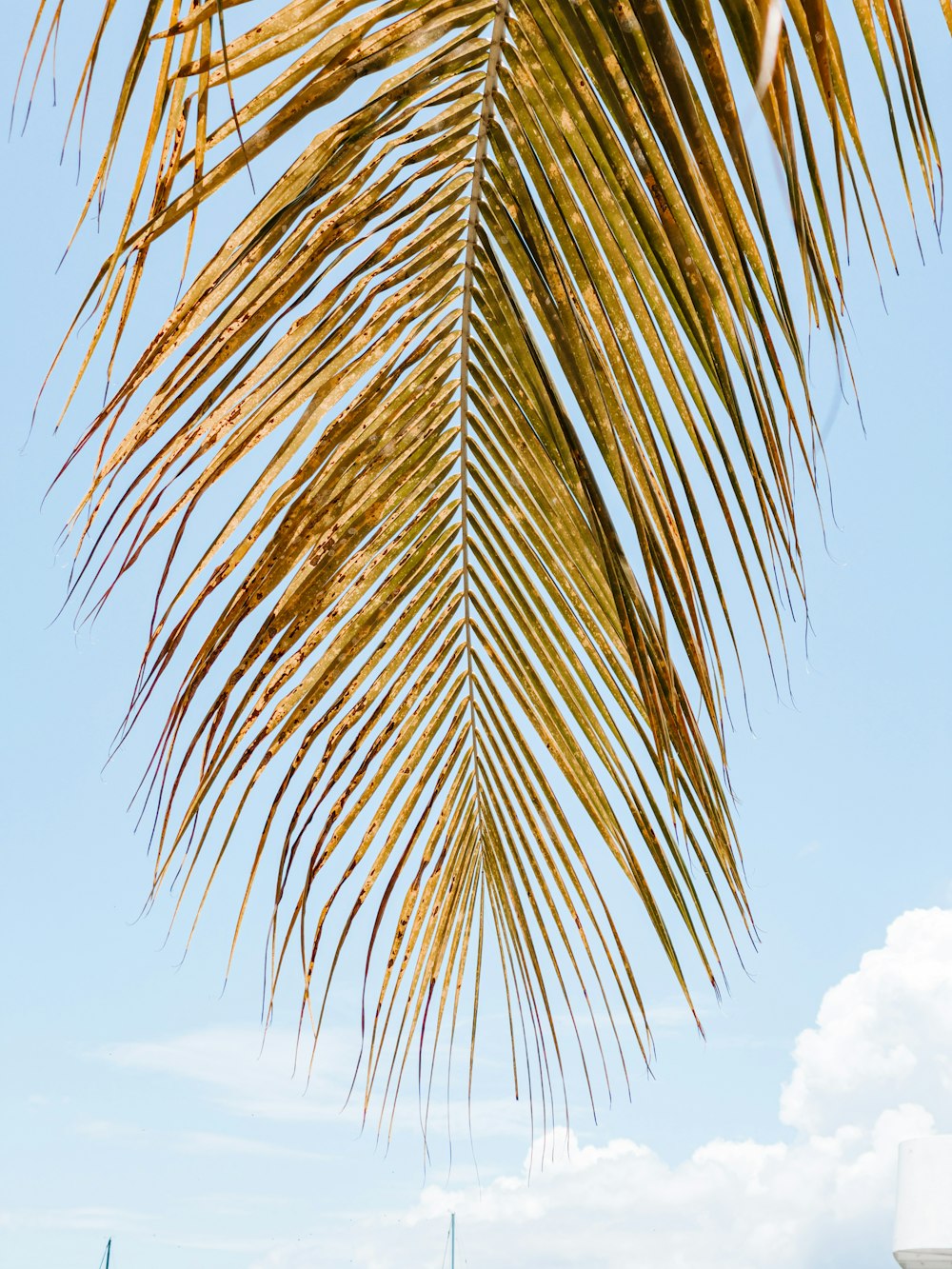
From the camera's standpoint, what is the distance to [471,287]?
32.6 inches

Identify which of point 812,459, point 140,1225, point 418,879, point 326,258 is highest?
point 326,258

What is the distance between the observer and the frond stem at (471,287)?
687 millimetres

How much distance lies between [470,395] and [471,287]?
9 centimetres

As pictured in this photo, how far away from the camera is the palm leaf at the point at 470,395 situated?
60 centimetres

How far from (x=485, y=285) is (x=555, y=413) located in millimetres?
138

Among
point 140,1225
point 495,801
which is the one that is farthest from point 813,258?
point 140,1225

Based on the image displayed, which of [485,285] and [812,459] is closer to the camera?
[812,459]

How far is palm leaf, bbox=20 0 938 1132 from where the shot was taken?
60cm

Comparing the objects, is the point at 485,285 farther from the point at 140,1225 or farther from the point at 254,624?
the point at 140,1225

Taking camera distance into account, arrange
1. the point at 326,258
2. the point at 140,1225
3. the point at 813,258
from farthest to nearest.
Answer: the point at 140,1225 < the point at 326,258 < the point at 813,258

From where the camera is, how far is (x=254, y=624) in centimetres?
88

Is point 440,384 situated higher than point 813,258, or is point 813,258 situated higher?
point 440,384

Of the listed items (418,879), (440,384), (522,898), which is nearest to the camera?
(440,384)

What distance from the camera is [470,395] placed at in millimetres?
878
